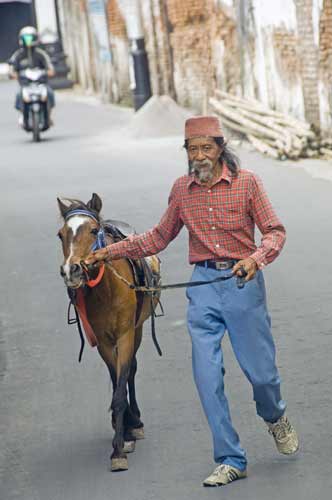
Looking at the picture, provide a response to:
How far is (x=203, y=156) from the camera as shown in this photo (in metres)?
6.85

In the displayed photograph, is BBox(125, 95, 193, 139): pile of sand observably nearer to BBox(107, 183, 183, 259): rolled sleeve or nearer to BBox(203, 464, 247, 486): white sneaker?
BBox(107, 183, 183, 259): rolled sleeve

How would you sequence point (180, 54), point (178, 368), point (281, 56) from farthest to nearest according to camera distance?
1. point (180, 54)
2. point (281, 56)
3. point (178, 368)

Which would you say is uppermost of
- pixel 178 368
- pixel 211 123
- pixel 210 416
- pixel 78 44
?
pixel 211 123

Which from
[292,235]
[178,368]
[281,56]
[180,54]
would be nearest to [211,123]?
[178,368]

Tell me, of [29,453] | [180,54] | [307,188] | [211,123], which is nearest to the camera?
[211,123]

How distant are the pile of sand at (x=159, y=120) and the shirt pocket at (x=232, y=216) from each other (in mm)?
19302

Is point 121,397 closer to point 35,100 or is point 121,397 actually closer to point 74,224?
point 74,224

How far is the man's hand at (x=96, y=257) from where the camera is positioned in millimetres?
7129

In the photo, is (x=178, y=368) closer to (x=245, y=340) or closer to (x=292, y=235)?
(x=245, y=340)

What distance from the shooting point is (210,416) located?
22.7ft

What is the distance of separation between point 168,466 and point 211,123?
1826 mm

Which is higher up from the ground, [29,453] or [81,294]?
[81,294]

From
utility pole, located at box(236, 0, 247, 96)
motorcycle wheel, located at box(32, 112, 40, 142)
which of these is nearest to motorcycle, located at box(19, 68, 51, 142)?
motorcycle wheel, located at box(32, 112, 40, 142)

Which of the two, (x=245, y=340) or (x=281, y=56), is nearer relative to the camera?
(x=245, y=340)
